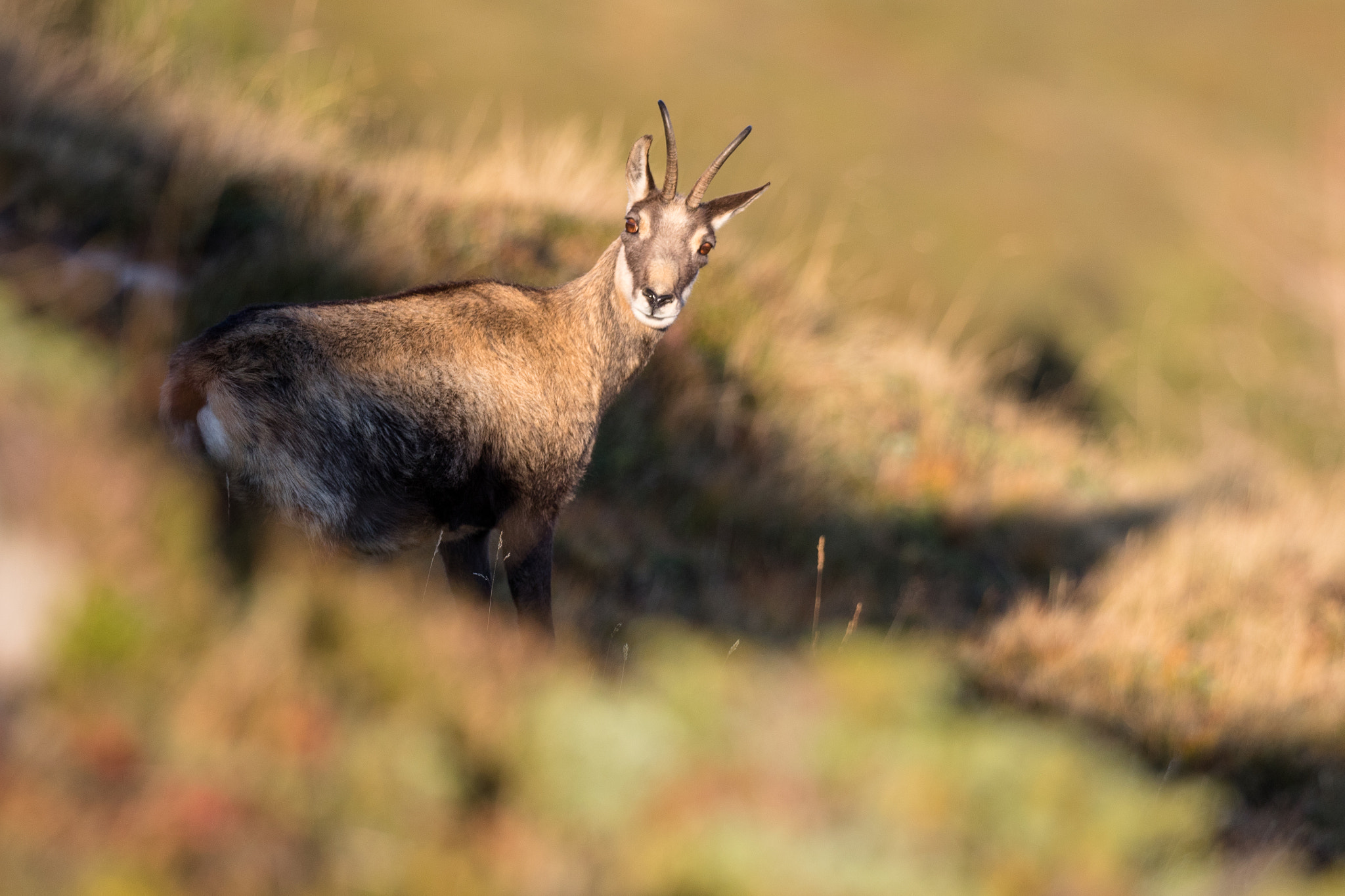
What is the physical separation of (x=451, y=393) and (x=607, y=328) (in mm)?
1251

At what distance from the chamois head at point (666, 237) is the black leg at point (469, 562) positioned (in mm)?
1373

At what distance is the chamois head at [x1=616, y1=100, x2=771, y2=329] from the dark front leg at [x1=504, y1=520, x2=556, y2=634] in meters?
1.23

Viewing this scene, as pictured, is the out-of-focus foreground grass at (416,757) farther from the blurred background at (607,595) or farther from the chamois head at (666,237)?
the chamois head at (666,237)

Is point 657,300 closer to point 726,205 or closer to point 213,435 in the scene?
point 726,205

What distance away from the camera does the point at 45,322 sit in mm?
3188

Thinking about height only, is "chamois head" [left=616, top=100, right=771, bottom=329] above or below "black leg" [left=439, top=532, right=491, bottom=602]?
above

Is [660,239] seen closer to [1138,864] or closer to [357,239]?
[357,239]

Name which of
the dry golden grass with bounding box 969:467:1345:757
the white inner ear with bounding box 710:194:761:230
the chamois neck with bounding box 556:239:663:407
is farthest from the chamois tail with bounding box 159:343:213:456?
the dry golden grass with bounding box 969:467:1345:757

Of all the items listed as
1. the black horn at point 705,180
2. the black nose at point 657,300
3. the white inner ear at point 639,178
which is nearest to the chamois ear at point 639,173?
the white inner ear at point 639,178

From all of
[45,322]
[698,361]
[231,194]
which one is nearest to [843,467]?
[698,361]

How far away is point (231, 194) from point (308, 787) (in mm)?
6476

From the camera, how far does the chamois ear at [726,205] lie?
5367 millimetres

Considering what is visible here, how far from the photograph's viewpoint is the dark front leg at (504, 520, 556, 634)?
15.0ft

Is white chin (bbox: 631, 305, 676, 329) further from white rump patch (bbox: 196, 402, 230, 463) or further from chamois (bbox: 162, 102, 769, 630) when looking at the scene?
white rump patch (bbox: 196, 402, 230, 463)
